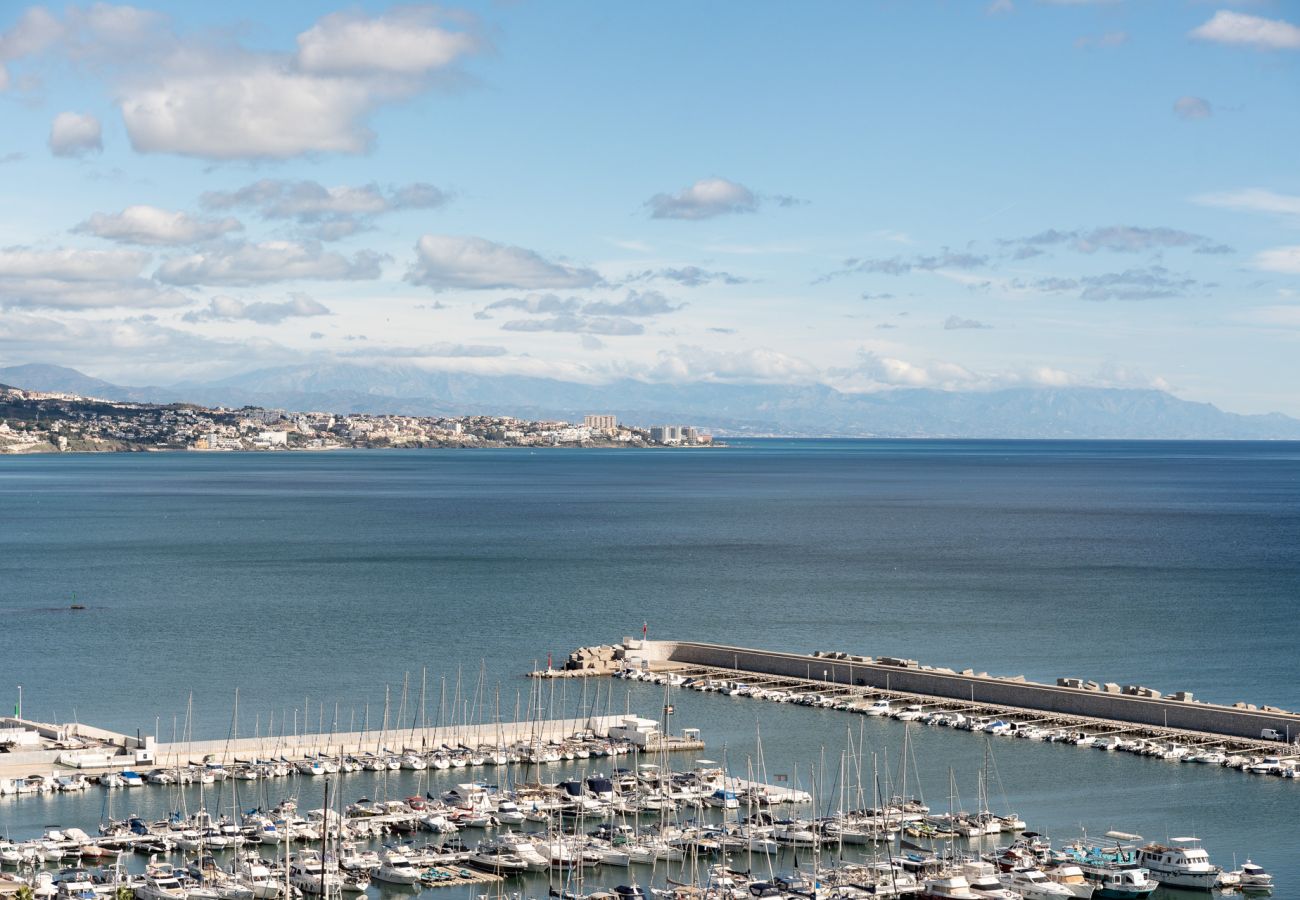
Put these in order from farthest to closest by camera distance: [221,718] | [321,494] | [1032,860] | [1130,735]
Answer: [321,494], [221,718], [1130,735], [1032,860]

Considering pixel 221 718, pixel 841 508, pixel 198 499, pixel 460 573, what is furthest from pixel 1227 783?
pixel 198 499

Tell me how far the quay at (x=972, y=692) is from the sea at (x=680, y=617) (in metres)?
2.43

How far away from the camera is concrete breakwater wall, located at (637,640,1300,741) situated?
4619 centimetres

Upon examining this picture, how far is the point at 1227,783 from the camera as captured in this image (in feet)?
135

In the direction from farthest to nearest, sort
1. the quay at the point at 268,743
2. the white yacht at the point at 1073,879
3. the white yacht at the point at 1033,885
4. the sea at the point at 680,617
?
the sea at the point at 680,617 < the quay at the point at 268,743 < the white yacht at the point at 1073,879 < the white yacht at the point at 1033,885

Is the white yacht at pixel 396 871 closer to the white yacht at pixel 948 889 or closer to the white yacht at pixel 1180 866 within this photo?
the white yacht at pixel 948 889

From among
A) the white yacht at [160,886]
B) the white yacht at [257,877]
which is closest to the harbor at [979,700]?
the white yacht at [257,877]

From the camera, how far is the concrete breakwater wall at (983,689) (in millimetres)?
46188

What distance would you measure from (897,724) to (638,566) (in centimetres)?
4891

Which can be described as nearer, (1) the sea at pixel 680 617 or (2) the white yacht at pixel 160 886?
(2) the white yacht at pixel 160 886

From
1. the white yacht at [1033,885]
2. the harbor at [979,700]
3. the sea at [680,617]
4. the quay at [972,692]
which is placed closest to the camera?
the white yacht at [1033,885]

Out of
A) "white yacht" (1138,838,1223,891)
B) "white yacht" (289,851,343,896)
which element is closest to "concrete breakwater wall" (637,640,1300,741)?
"white yacht" (1138,838,1223,891)

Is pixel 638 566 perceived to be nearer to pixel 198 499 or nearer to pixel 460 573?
pixel 460 573

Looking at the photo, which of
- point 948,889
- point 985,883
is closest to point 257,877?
point 948,889
